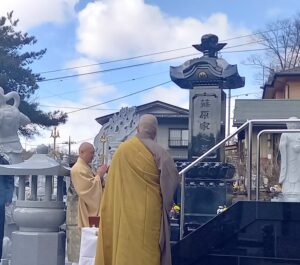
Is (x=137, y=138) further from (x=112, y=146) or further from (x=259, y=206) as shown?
(x=112, y=146)

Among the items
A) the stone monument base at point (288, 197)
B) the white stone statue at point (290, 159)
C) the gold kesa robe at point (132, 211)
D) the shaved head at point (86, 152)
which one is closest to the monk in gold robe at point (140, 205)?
the gold kesa robe at point (132, 211)

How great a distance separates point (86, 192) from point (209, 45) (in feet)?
30.8

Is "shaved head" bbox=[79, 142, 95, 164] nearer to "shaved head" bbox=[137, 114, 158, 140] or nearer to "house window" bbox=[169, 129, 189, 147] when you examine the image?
"shaved head" bbox=[137, 114, 158, 140]

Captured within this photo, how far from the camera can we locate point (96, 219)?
675cm

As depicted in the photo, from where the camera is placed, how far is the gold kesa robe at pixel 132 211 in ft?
18.7

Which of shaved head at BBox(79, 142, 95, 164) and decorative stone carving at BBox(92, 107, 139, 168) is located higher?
decorative stone carving at BBox(92, 107, 139, 168)

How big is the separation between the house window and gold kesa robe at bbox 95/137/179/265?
32444 mm

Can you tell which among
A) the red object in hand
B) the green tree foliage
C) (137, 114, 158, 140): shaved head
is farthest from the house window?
(137, 114, 158, 140): shaved head

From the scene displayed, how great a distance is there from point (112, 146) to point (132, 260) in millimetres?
5974

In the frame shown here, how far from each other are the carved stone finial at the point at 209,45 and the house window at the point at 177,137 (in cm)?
→ 2278

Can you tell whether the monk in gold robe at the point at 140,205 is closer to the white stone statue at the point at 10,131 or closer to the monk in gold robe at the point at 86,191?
the monk in gold robe at the point at 86,191

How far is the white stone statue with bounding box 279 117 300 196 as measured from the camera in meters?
7.06

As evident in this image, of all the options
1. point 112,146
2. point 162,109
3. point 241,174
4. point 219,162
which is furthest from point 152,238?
point 162,109

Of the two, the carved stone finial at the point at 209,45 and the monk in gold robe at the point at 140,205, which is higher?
the carved stone finial at the point at 209,45
